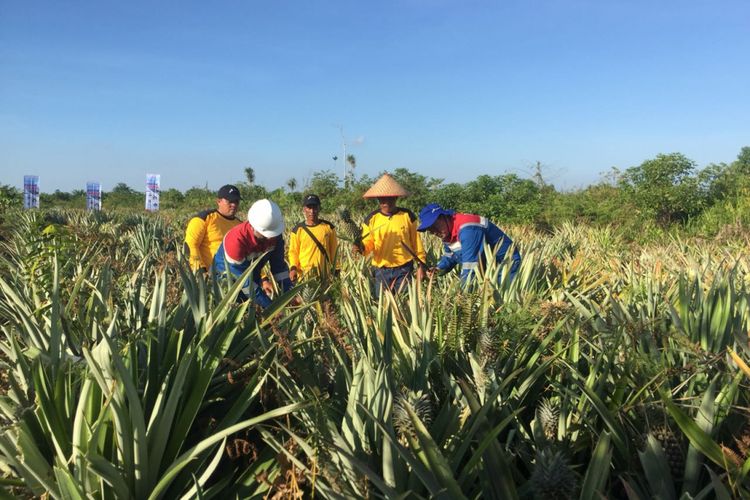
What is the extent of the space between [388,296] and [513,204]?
43.4 feet

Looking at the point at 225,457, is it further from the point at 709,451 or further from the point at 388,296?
the point at 709,451

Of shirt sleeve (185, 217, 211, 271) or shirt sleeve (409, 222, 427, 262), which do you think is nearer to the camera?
shirt sleeve (185, 217, 211, 271)

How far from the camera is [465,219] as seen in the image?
4559mm

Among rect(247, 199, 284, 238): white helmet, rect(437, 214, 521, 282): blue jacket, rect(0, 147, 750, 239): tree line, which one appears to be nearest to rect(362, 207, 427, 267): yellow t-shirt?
rect(437, 214, 521, 282): blue jacket

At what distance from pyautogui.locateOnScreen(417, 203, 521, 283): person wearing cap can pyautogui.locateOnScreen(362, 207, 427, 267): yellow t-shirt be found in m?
0.48

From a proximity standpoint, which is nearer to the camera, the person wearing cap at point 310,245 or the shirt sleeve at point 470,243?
the shirt sleeve at point 470,243

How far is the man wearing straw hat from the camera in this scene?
→ 17.0ft

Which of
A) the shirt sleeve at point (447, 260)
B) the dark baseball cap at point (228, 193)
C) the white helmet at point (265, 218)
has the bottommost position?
the shirt sleeve at point (447, 260)

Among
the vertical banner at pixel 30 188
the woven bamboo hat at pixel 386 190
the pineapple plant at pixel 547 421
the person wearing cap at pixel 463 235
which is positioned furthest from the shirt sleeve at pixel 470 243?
the vertical banner at pixel 30 188

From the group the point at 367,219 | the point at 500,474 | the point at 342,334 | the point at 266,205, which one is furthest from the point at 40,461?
the point at 367,219

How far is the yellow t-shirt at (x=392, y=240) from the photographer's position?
5.18 meters

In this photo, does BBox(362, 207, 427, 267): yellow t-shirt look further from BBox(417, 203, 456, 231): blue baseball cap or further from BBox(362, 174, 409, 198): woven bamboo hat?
BBox(417, 203, 456, 231): blue baseball cap

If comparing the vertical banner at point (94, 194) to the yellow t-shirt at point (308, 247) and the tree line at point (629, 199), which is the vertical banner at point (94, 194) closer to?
the tree line at point (629, 199)

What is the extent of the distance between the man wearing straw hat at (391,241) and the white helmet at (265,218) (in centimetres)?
136
